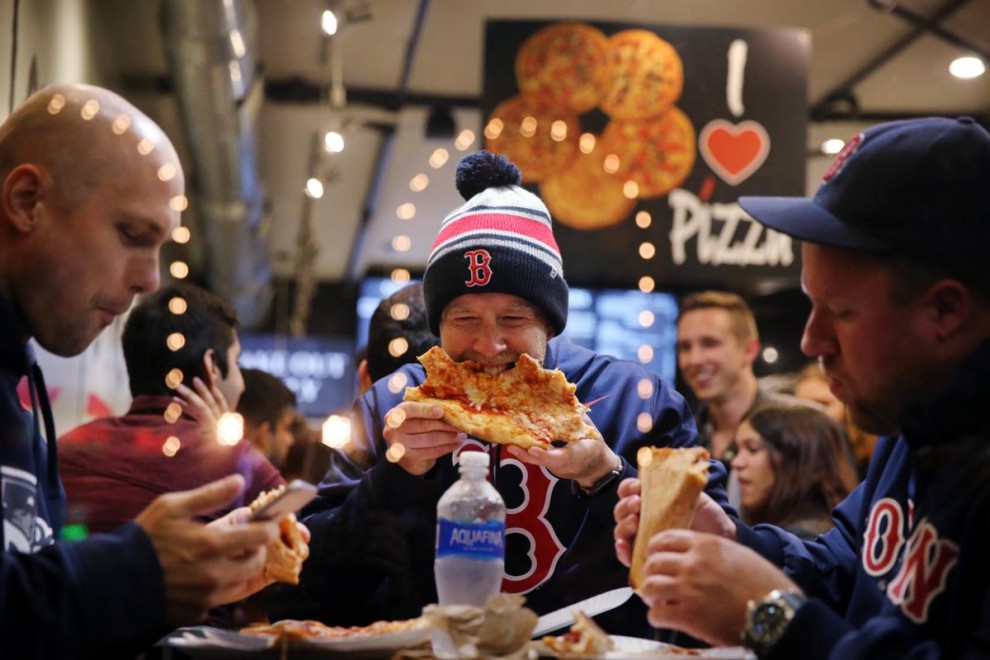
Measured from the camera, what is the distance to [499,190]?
2.72m

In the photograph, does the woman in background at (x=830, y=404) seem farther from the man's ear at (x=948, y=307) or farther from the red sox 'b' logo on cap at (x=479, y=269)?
the man's ear at (x=948, y=307)

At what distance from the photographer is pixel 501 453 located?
2479mm

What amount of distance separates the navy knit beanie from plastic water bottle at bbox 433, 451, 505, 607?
71 centimetres

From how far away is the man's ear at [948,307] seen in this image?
1712 millimetres

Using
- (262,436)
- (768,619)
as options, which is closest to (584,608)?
(768,619)

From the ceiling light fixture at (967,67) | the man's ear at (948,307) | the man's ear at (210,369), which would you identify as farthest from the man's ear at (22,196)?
the ceiling light fixture at (967,67)

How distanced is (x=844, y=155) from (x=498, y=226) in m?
0.97

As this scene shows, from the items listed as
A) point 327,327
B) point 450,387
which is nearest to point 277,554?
point 450,387

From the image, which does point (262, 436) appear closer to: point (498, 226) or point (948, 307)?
point (498, 226)

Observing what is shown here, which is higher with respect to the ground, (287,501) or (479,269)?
(479,269)

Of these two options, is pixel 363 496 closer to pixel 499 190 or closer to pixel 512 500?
pixel 512 500

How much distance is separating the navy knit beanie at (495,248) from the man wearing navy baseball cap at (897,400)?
794mm

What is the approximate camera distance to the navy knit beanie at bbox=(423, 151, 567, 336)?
2.57 metres

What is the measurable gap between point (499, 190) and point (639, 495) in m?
1.04
